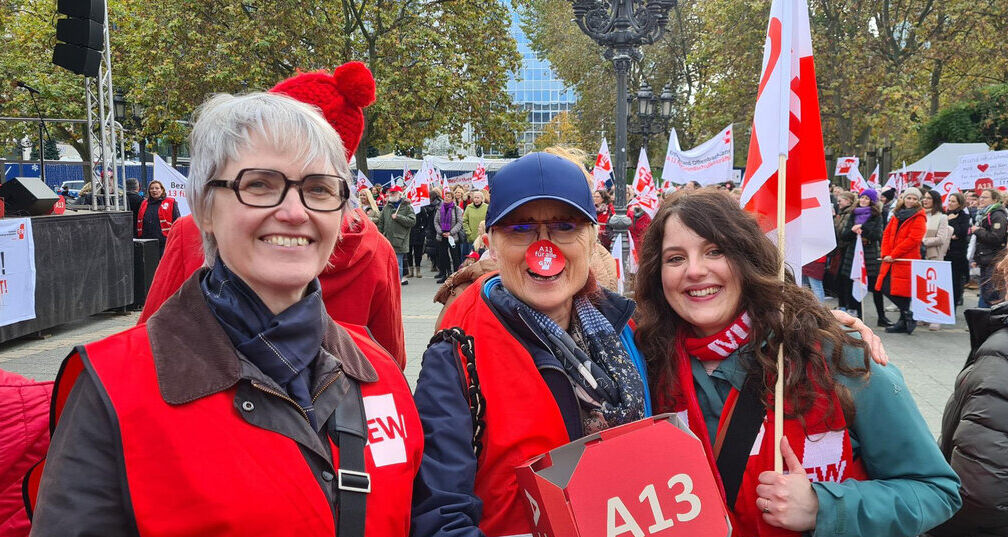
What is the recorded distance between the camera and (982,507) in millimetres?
2123

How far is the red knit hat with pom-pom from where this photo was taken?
2611 millimetres

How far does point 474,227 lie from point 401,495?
41.7 ft

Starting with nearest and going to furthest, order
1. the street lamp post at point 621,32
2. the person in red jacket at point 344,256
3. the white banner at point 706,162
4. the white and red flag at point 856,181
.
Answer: the person in red jacket at point 344,256, the street lamp post at point 621,32, the white banner at point 706,162, the white and red flag at point 856,181

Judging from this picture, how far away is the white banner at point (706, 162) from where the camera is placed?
1162 centimetres

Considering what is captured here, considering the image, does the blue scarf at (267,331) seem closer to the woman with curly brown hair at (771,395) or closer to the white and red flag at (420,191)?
the woman with curly brown hair at (771,395)

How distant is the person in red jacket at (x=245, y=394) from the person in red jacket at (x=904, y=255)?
385 inches

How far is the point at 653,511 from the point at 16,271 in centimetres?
902

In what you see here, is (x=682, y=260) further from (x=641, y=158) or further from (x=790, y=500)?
(x=641, y=158)

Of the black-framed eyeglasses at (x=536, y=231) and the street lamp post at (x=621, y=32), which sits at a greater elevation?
the street lamp post at (x=621, y=32)

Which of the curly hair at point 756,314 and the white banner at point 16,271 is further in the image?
the white banner at point 16,271

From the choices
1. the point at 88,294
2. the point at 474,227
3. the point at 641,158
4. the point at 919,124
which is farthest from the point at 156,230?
the point at 919,124

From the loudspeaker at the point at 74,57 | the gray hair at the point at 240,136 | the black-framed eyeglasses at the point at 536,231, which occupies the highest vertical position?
the loudspeaker at the point at 74,57

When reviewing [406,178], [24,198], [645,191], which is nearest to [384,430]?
[24,198]

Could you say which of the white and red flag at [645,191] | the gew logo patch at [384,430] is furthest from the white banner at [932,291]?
the gew logo patch at [384,430]
